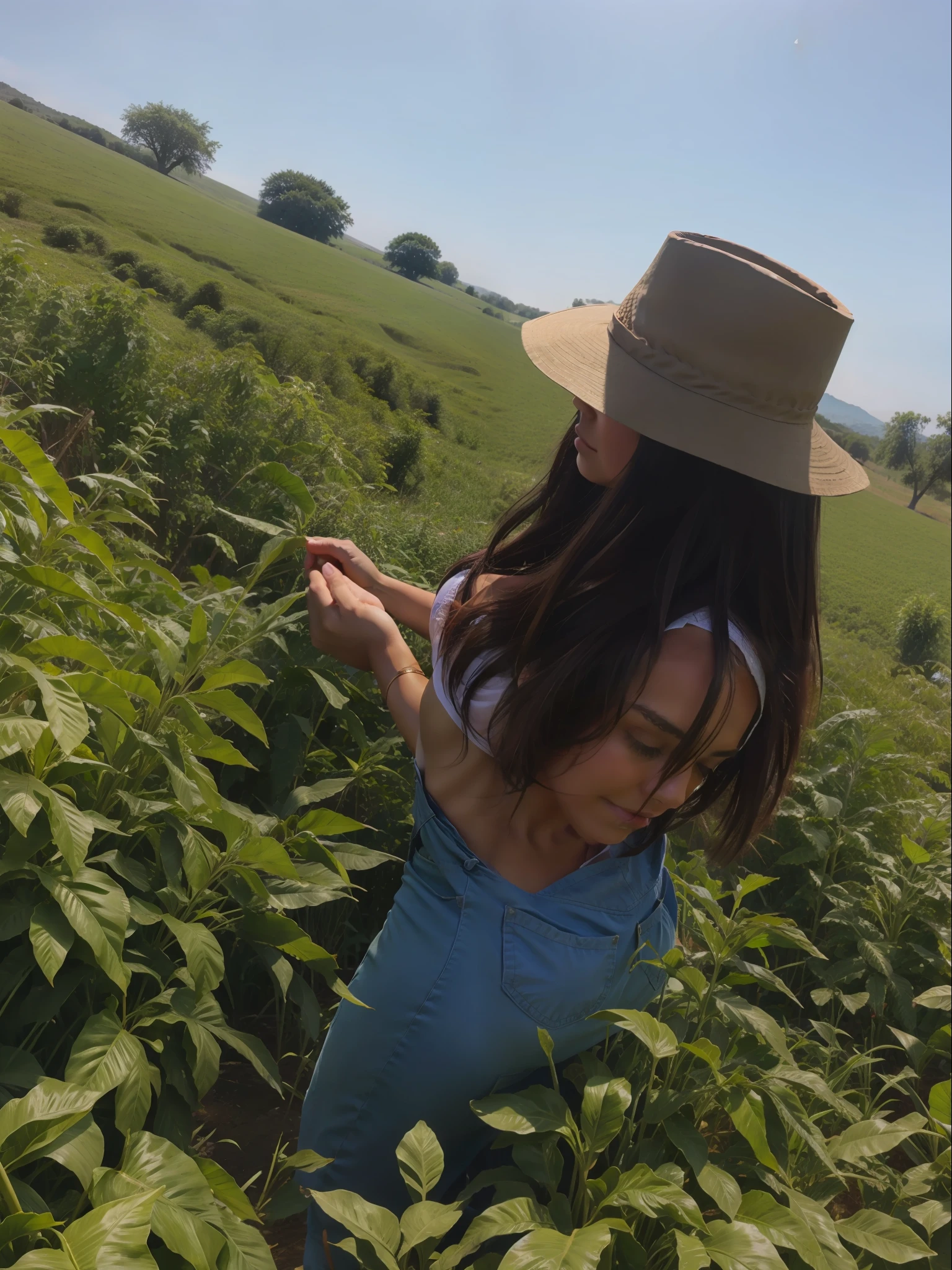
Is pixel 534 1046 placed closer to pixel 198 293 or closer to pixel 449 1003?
pixel 449 1003

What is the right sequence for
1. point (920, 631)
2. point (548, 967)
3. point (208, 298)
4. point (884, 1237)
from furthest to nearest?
1. point (920, 631)
2. point (208, 298)
3. point (884, 1237)
4. point (548, 967)

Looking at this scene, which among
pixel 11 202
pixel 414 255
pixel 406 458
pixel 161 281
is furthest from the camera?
pixel 414 255

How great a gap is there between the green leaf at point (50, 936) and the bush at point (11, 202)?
172 inches

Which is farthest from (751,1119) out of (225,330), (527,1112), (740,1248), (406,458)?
→ (406,458)

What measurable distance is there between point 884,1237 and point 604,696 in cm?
103

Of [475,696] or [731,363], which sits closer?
[731,363]

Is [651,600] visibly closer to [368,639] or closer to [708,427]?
[708,427]

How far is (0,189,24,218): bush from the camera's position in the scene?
434 centimetres

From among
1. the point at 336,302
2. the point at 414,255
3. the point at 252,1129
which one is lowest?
the point at 252,1129

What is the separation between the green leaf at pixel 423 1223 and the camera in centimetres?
103

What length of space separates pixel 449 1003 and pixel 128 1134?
17.8 inches

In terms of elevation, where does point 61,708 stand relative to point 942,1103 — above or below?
above

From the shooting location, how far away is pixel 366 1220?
1.04 metres

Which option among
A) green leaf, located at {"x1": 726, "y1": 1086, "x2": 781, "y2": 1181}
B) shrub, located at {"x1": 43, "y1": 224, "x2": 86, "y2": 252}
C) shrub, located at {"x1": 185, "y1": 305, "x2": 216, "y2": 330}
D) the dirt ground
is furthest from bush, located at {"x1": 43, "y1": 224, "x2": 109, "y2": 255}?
green leaf, located at {"x1": 726, "y1": 1086, "x2": 781, "y2": 1181}
